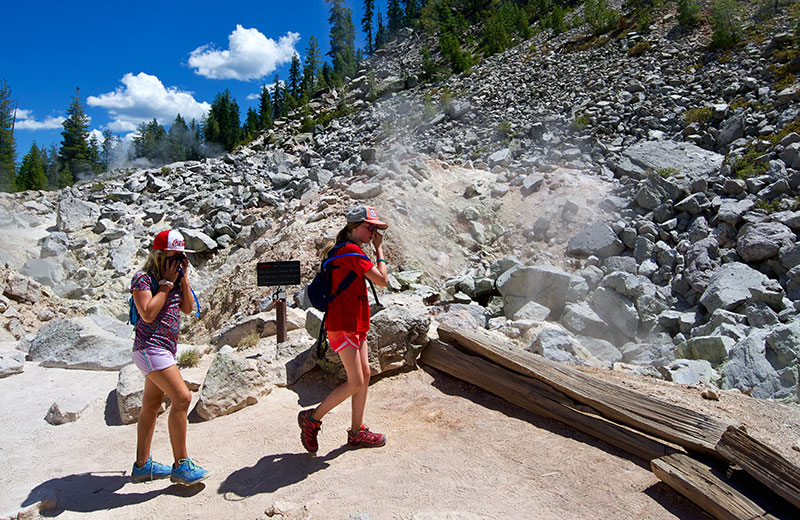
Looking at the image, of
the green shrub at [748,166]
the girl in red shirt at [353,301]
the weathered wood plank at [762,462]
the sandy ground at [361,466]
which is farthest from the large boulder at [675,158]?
the girl in red shirt at [353,301]

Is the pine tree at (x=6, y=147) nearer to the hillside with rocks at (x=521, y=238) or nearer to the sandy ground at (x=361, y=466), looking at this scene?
the hillside with rocks at (x=521, y=238)

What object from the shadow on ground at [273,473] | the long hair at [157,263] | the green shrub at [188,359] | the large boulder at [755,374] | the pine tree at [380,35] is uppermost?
the pine tree at [380,35]

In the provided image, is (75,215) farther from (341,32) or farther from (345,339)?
(341,32)

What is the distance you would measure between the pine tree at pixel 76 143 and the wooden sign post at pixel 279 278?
56.3 meters

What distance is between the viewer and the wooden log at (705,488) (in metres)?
2.86

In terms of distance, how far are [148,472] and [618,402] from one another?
3.66 meters

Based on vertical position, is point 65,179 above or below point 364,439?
above

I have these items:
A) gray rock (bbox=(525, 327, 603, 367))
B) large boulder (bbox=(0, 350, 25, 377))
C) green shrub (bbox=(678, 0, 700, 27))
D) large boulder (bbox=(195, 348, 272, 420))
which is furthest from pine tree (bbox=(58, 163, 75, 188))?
gray rock (bbox=(525, 327, 603, 367))

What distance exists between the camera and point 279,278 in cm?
661

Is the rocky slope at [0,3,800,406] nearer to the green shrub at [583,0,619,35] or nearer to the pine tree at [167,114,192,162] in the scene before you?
the green shrub at [583,0,619,35]

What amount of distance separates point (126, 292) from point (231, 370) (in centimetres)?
1044

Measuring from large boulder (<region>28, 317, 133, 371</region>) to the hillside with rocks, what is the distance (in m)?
0.03

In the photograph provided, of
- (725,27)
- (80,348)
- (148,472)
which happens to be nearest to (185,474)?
(148,472)

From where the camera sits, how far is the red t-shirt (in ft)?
11.7
